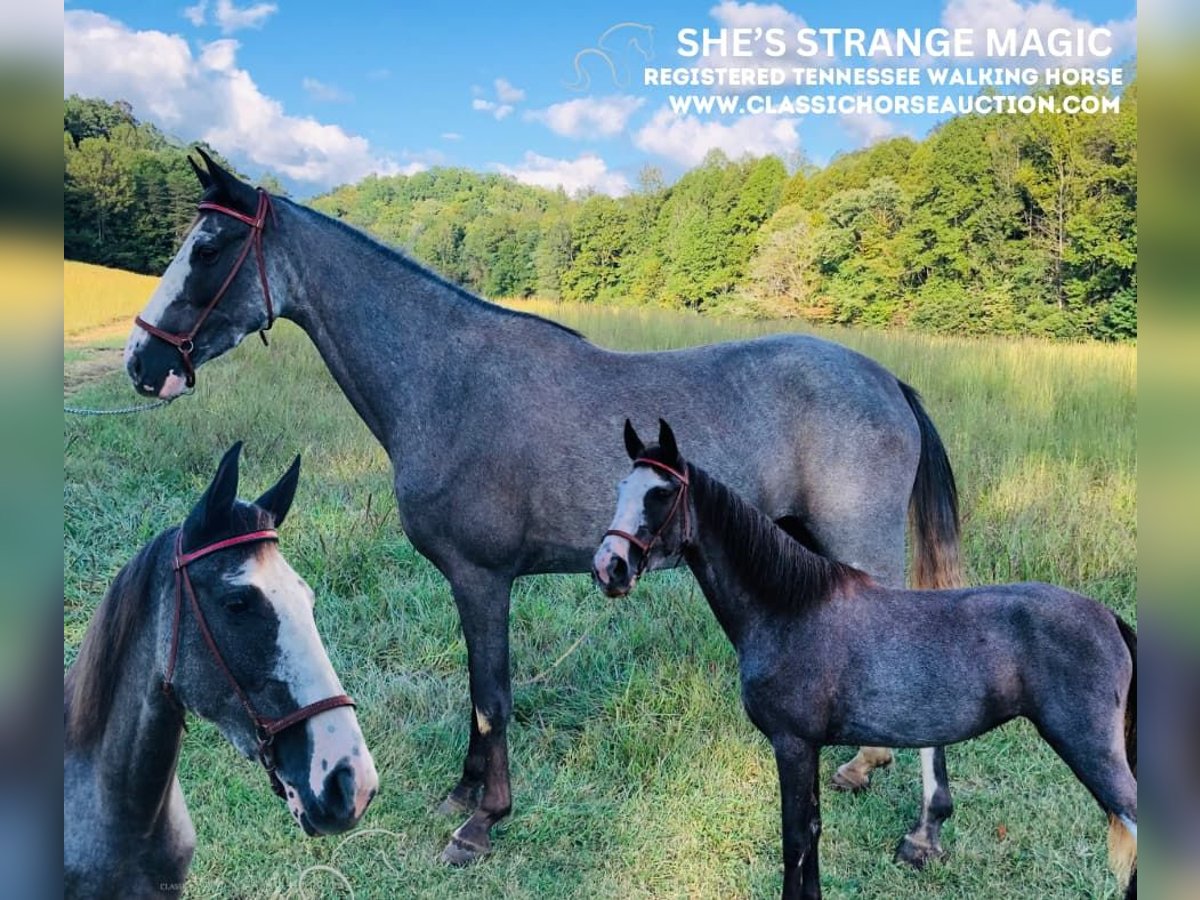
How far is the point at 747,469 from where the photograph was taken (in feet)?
9.15

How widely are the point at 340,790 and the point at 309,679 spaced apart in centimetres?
23

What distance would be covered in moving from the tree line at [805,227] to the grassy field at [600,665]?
0.17 meters

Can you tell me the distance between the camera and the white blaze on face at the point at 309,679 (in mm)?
1569

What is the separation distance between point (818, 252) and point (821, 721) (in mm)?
2170

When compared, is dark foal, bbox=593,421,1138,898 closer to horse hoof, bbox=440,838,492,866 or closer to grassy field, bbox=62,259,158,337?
horse hoof, bbox=440,838,492,866

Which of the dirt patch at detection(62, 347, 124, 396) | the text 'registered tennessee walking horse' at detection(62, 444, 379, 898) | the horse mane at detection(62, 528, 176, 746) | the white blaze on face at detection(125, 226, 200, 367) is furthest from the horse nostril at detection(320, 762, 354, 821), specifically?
the dirt patch at detection(62, 347, 124, 396)

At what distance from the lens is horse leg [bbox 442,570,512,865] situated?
274 centimetres

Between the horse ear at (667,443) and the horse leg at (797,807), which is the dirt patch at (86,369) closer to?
the horse ear at (667,443)

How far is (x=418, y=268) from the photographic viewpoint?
282cm

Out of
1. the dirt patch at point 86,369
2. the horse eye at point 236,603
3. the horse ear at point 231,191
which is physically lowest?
the horse eye at point 236,603

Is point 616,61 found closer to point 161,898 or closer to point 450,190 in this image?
point 450,190

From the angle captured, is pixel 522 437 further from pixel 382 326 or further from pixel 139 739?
pixel 139 739

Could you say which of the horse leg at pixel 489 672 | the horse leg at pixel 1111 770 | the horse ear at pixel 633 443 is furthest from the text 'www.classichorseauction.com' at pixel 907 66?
the horse leg at pixel 1111 770

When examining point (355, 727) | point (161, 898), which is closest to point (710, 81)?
point (355, 727)
